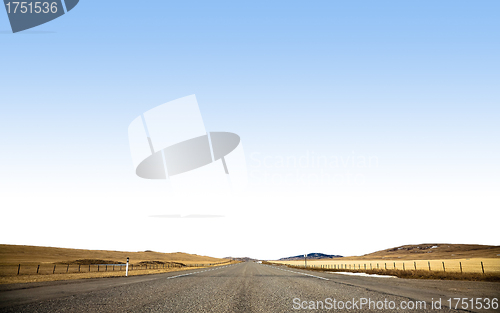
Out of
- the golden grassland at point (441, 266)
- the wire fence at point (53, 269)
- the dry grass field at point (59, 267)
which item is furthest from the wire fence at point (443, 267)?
the wire fence at point (53, 269)

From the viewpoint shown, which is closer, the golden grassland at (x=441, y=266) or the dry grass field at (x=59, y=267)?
the dry grass field at (x=59, y=267)

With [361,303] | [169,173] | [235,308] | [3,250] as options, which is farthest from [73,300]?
[3,250]

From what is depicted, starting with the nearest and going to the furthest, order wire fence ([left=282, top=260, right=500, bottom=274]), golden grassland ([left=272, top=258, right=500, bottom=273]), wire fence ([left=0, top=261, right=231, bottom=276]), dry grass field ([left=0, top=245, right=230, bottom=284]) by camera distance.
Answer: dry grass field ([left=0, top=245, right=230, bottom=284])
wire fence ([left=0, top=261, right=231, bottom=276])
wire fence ([left=282, top=260, right=500, bottom=274])
golden grassland ([left=272, top=258, right=500, bottom=273])

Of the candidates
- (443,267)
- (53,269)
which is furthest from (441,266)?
(53,269)

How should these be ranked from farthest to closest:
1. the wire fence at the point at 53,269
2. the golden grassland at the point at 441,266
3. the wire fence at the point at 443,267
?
1. the golden grassland at the point at 441,266
2. the wire fence at the point at 443,267
3. the wire fence at the point at 53,269

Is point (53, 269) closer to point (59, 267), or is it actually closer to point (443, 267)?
point (59, 267)

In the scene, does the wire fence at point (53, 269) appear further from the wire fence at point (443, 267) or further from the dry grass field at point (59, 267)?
the wire fence at point (443, 267)

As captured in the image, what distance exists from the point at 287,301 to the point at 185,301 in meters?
2.54

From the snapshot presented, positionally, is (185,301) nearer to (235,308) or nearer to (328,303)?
(235,308)

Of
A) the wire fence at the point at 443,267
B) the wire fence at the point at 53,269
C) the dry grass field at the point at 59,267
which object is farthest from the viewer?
the wire fence at the point at 443,267

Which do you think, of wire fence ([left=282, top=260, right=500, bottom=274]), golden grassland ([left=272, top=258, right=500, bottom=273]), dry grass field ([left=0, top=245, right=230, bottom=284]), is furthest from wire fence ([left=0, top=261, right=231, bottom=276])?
golden grassland ([left=272, top=258, right=500, bottom=273])

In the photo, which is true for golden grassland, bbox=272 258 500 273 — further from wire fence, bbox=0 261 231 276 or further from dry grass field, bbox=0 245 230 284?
wire fence, bbox=0 261 231 276

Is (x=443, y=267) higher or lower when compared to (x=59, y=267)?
higher

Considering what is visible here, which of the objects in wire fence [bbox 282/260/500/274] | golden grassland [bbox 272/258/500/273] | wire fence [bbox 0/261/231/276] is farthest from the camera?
golden grassland [bbox 272/258/500/273]
